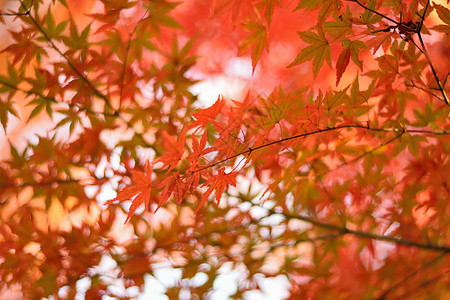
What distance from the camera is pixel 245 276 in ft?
3.99

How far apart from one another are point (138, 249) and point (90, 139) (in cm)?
37

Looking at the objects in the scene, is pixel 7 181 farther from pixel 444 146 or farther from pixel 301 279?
pixel 444 146

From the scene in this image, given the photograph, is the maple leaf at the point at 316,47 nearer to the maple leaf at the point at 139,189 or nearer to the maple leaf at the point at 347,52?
the maple leaf at the point at 347,52

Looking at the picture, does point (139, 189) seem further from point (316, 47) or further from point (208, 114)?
point (316, 47)

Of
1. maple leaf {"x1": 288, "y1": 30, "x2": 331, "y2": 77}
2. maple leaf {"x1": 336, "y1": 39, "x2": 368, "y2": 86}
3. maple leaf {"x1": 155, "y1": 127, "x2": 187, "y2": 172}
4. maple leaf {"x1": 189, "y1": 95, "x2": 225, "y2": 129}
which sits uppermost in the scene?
maple leaf {"x1": 288, "y1": 30, "x2": 331, "y2": 77}

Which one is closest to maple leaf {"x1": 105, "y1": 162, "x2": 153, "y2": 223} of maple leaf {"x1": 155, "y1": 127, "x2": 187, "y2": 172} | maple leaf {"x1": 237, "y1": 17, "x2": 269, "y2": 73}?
maple leaf {"x1": 155, "y1": 127, "x2": 187, "y2": 172}

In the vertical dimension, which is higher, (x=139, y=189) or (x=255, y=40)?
(x=255, y=40)

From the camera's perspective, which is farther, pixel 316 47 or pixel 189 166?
pixel 189 166

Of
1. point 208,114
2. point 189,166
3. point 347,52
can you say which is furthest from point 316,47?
point 189,166

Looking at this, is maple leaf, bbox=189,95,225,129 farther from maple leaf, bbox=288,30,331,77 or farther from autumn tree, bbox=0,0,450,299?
maple leaf, bbox=288,30,331,77

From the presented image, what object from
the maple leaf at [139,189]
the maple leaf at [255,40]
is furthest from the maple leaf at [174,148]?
the maple leaf at [255,40]

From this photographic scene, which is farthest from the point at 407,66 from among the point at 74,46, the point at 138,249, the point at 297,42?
the point at 297,42

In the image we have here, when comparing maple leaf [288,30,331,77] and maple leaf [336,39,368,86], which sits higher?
maple leaf [288,30,331,77]

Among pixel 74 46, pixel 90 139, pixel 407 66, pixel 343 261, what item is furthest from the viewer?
pixel 343 261
